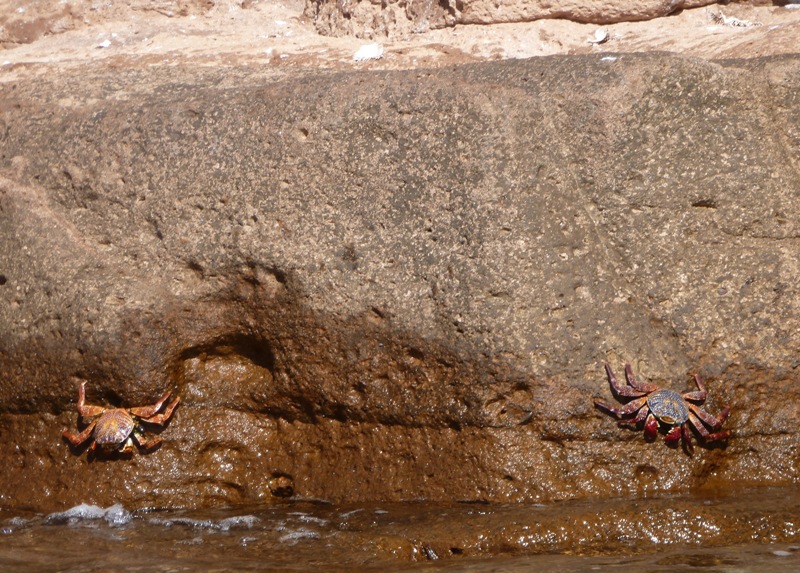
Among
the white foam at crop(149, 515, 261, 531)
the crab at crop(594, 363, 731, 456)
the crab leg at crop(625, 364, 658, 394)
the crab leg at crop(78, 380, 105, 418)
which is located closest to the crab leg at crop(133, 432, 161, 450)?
the crab leg at crop(78, 380, 105, 418)

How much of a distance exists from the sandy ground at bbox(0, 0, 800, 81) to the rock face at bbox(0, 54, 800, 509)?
947mm

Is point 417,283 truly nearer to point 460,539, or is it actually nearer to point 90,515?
point 460,539

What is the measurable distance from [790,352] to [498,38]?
2.23 m

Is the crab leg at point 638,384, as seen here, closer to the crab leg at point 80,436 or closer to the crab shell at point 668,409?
the crab shell at point 668,409

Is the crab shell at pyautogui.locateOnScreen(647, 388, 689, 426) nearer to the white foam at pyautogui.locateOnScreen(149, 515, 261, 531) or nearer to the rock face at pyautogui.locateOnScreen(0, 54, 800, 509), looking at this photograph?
the rock face at pyautogui.locateOnScreen(0, 54, 800, 509)

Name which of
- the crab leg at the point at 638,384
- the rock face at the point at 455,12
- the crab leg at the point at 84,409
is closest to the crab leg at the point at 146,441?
the crab leg at the point at 84,409

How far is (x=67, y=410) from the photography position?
3.58 m

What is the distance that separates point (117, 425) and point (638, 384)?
6.24 feet

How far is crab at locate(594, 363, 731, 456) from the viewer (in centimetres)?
326

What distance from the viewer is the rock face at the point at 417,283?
3.33 m

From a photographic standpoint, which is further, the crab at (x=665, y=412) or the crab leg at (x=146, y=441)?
the crab leg at (x=146, y=441)

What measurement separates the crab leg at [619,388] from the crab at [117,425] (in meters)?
1.63

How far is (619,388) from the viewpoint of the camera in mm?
3301

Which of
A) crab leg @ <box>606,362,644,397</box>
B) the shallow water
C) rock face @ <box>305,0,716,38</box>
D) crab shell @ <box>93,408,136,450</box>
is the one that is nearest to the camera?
the shallow water
